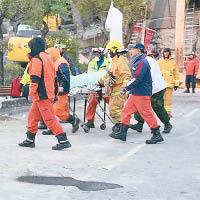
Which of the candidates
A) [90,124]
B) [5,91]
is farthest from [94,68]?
[5,91]

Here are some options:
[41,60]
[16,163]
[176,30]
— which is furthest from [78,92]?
[176,30]

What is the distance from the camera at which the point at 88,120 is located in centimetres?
1180

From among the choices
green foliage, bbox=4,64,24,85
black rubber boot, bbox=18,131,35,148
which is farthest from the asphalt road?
green foliage, bbox=4,64,24,85

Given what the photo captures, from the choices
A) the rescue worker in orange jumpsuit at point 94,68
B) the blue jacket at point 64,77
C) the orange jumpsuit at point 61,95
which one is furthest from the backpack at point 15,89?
the blue jacket at point 64,77

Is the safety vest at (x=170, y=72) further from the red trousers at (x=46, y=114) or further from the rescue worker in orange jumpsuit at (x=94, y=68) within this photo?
the red trousers at (x=46, y=114)

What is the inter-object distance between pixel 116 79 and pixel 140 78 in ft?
3.49

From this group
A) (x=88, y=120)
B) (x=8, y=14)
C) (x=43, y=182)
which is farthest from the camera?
(x=8, y=14)

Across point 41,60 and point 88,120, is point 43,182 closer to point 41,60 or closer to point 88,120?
point 41,60

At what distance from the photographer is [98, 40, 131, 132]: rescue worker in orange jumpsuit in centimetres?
1066

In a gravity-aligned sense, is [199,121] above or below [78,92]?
below

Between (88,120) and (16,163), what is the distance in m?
3.93

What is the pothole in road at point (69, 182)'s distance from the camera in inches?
267

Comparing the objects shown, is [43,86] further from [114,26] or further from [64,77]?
[114,26]

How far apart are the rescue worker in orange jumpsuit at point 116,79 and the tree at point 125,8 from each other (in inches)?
621
